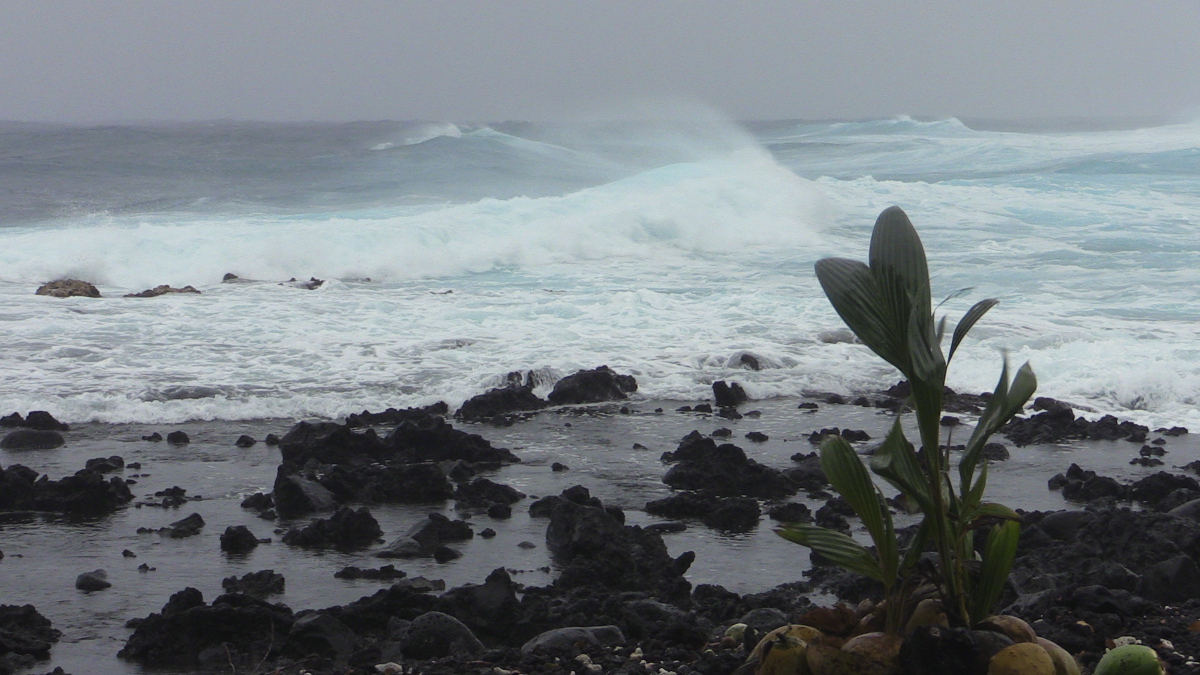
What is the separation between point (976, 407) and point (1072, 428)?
3.60 feet

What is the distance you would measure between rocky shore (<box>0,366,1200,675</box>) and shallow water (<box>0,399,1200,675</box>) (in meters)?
0.08

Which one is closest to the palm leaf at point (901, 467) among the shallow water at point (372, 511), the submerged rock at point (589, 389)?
the shallow water at point (372, 511)

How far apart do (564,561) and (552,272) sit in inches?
568

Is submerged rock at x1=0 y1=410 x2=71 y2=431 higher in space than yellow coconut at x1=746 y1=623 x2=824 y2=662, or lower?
lower

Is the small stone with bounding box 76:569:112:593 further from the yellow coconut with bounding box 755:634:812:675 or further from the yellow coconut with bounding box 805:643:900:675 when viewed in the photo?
the yellow coconut with bounding box 805:643:900:675

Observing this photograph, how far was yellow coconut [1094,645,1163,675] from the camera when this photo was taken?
9.25 ft

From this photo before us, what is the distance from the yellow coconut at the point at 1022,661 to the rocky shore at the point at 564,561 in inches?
15.9

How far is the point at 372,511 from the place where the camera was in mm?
7266

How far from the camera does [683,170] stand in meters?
32.9

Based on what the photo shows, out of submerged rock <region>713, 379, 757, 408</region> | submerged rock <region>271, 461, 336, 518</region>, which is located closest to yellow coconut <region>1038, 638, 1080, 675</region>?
submerged rock <region>271, 461, 336, 518</region>

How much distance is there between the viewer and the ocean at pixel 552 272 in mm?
11328

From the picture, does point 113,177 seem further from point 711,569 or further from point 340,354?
point 711,569

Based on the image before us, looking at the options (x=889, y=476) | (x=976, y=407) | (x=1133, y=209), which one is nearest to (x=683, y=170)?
(x=1133, y=209)

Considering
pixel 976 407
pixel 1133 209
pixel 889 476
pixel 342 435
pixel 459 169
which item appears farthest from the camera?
pixel 459 169
